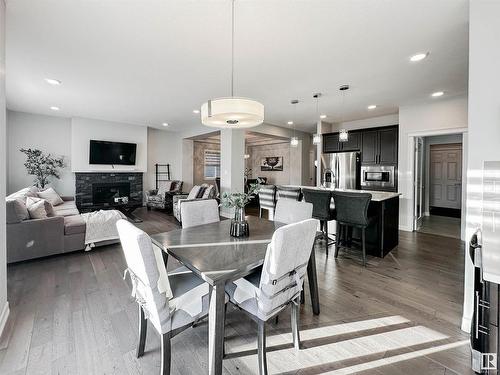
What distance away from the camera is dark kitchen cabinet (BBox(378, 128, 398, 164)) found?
5324 mm

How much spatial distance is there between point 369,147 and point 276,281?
540cm

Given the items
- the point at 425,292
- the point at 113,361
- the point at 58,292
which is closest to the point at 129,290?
the point at 58,292

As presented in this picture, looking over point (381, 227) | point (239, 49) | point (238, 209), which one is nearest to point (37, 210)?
point (238, 209)

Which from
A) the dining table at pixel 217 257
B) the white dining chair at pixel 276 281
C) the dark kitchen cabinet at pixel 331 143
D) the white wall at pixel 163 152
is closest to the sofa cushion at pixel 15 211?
the dining table at pixel 217 257

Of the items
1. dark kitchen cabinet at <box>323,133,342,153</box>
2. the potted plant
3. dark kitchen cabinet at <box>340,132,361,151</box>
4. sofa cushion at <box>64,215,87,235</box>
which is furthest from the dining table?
dark kitchen cabinet at <box>323,133,342,153</box>

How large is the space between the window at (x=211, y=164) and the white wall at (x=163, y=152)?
1.15 metres

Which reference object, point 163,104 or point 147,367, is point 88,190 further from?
point 147,367

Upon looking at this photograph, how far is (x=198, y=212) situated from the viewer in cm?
263

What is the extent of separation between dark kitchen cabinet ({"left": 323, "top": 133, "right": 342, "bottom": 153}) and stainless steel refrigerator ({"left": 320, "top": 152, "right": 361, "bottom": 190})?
171mm

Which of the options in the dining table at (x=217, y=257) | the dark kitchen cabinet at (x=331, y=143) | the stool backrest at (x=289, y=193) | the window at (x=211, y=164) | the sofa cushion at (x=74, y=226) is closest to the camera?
the dining table at (x=217, y=257)

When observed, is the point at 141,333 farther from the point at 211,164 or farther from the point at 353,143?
the point at 211,164

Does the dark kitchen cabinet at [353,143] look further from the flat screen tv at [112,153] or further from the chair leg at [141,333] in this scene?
the flat screen tv at [112,153]

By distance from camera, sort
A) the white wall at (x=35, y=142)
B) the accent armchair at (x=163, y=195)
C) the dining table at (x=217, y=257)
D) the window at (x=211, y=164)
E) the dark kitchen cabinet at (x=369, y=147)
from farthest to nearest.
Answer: the window at (x=211, y=164) → the accent armchair at (x=163, y=195) → the white wall at (x=35, y=142) → the dark kitchen cabinet at (x=369, y=147) → the dining table at (x=217, y=257)

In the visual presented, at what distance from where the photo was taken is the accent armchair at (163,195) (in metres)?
6.91
